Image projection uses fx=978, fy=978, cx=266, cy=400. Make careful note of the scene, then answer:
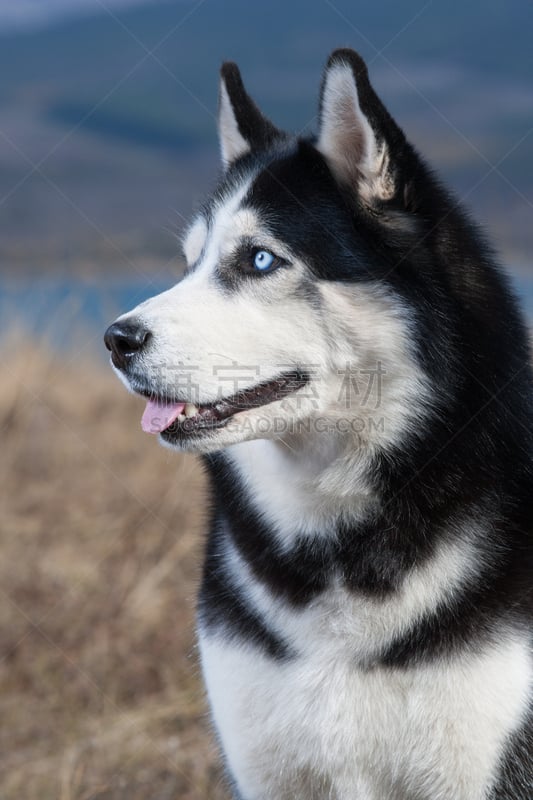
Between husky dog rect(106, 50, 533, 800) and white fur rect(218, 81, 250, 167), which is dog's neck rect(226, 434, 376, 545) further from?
white fur rect(218, 81, 250, 167)

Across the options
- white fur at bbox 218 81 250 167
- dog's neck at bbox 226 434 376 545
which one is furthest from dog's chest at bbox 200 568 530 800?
white fur at bbox 218 81 250 167

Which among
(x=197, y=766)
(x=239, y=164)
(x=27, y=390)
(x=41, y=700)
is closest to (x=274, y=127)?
(x=239, y=164)

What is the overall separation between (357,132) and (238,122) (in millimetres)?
654

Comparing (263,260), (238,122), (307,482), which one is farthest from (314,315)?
(238,122)

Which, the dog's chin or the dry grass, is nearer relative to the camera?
the dog's chin

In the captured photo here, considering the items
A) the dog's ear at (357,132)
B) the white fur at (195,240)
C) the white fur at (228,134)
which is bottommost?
the white fur at (195,240)

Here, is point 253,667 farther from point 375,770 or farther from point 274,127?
point 274,127

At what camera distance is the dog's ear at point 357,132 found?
8.06ft

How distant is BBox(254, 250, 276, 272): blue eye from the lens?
260 cm

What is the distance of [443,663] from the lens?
2.42 m

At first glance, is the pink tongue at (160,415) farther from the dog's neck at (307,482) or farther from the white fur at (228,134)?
the white fur at (228,134)

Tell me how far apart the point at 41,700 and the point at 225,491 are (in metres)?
2.49

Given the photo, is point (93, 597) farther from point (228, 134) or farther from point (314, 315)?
point (314, 315)

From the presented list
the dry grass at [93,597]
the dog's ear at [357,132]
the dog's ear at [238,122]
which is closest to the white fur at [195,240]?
the dog's ear at [238,122]
